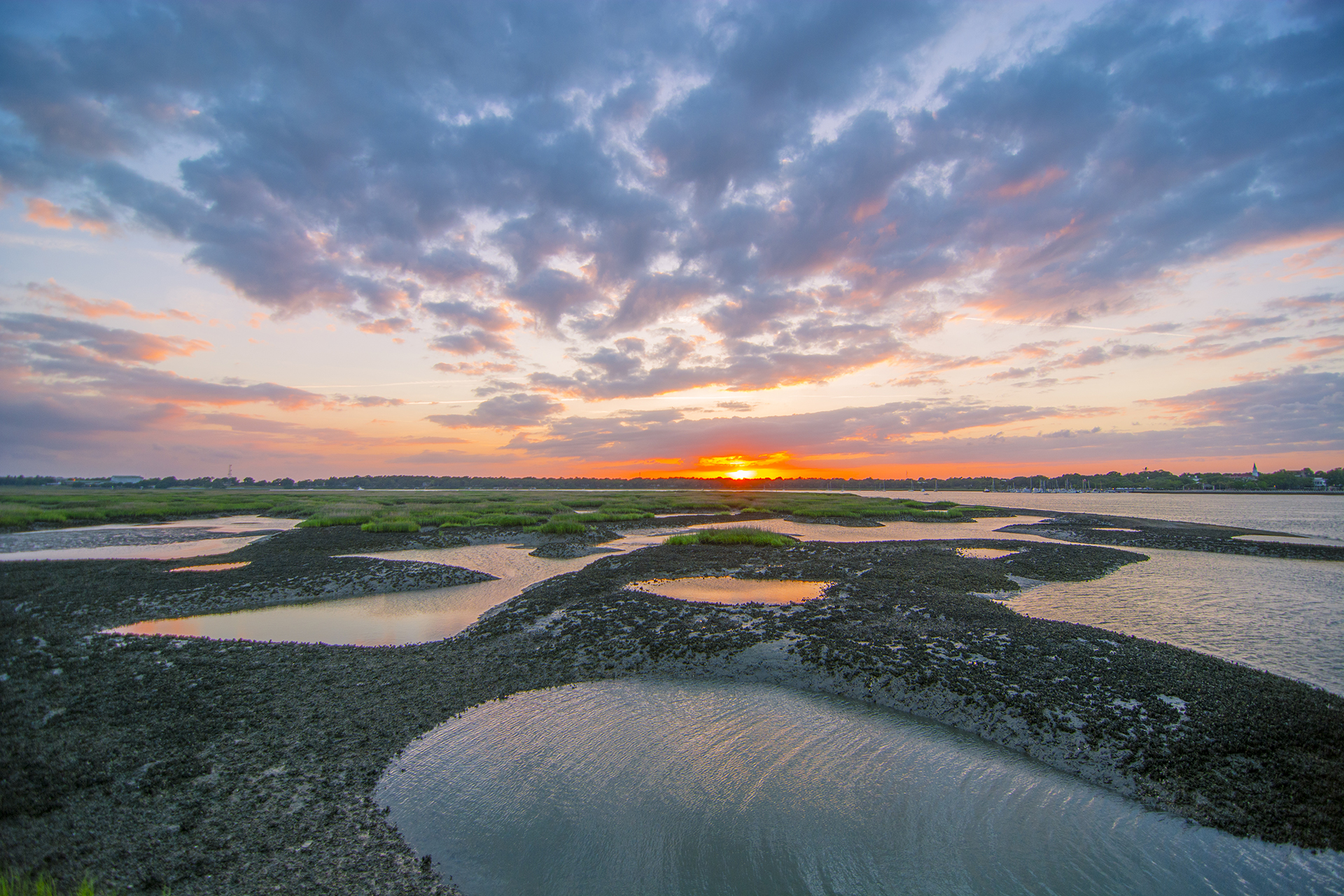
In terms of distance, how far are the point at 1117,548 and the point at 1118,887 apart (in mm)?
40440

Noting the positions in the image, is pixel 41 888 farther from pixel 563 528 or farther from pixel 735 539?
pixel 563 528

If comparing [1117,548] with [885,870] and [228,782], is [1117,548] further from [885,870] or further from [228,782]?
[228,782]

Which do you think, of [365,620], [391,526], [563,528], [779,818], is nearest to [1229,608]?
[779,818]

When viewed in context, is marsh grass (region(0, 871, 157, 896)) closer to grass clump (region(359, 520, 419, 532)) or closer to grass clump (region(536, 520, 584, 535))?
grass clump (region(536, 520, 584, 535))

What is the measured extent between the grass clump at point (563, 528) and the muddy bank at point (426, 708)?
23.3 m

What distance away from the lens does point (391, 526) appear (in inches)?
1732

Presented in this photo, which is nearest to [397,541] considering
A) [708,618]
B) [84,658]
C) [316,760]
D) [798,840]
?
[84,658]

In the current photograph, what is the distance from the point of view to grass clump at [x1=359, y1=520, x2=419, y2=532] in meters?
43.4

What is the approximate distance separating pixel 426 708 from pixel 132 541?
4494 cm

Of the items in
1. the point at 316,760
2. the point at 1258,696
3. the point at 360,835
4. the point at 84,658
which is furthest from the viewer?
the point at 84,658

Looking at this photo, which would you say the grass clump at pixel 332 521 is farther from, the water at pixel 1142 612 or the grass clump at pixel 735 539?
the grass clump at pixel 735 539

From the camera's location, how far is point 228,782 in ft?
26.9

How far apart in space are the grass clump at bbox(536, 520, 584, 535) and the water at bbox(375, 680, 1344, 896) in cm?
3316

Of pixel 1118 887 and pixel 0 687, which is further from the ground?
pixel 0 687
